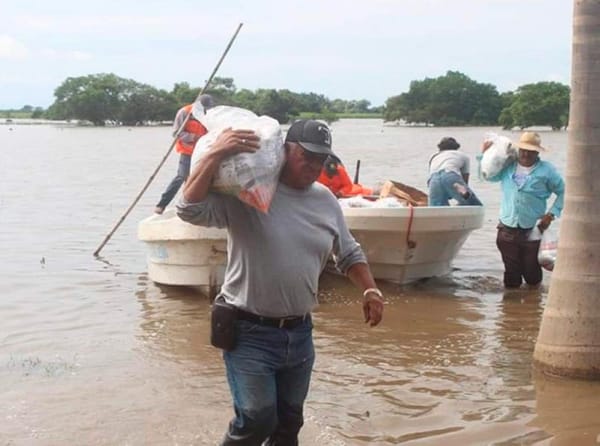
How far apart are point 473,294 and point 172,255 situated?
3.54 m

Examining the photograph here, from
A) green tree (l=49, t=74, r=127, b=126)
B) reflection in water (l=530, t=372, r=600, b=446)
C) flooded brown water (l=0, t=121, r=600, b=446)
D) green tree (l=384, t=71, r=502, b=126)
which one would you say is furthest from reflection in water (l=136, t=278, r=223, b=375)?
green tree (l=49, t=74, r=127, b=126)

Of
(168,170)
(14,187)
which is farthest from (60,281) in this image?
(168,170)

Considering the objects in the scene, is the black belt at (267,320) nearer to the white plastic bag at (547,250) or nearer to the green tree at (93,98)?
the white plastic bag at (547,250)

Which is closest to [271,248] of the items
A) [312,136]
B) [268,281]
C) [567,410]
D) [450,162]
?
[268,281]

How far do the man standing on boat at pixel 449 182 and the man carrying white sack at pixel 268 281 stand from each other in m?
6.77

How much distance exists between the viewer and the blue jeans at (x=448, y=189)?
1088 cm

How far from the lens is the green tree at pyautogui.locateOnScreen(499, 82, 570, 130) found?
261ft

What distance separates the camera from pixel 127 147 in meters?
56.3

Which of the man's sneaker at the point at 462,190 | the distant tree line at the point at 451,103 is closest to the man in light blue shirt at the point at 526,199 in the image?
the man's sneaker at the point at 462,190

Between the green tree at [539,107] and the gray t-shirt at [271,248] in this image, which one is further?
the green tree at [539,107]

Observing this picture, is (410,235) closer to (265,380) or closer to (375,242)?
(375,242)

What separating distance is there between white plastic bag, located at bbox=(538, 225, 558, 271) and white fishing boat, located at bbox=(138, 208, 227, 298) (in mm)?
3424

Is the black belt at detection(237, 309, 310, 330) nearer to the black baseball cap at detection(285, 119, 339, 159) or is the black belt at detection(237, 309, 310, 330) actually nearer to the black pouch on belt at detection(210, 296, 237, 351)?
the black pouch on belt at detection(210, 296, 237, 351)

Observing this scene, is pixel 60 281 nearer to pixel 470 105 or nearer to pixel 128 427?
pixel 128 427
